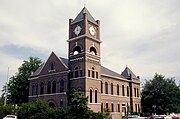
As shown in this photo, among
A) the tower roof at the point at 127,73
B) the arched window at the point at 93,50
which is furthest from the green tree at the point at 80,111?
the tower roof at the point at 127,73

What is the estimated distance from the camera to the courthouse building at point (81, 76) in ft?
126

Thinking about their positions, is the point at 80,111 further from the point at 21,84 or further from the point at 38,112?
the point at 21,84

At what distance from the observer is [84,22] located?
39.7 metres

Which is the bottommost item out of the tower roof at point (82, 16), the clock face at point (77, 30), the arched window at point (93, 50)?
the arched window at point (93, 50)

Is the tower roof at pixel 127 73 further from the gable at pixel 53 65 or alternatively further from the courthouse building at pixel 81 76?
the gable at pixel 53 65

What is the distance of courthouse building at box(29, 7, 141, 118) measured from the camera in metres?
38.4

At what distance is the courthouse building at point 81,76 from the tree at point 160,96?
1135 cm

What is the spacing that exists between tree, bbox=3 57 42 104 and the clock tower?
26314 millimetres

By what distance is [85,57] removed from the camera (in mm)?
38094

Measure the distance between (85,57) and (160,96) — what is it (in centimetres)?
2654

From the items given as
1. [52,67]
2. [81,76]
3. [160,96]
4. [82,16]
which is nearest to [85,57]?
[81,76]

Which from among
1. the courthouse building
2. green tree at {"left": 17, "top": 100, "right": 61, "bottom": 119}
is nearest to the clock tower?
the courthouse building

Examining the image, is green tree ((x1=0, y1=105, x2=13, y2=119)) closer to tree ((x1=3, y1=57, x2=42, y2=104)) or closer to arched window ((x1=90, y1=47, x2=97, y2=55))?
arched window ((x1=90, y1=47, x2=97, y2=55))

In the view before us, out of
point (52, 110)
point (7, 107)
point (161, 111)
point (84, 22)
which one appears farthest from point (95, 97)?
point (161, 111)
